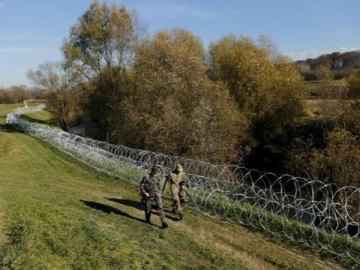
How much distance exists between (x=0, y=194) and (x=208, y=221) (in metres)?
7.31

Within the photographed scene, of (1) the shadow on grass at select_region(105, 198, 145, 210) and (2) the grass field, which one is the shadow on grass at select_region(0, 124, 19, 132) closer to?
(2) the grass field

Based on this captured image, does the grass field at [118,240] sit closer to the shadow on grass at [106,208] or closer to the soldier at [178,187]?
the shadow on grass at [106,208]

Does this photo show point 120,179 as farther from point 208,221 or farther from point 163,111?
point 163,111

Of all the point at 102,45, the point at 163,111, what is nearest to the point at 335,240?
the point at 163,111

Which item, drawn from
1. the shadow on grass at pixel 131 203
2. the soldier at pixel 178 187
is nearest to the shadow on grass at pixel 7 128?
the shadow on grass at pixel 131 203

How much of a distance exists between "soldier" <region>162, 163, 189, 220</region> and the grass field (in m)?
0.44

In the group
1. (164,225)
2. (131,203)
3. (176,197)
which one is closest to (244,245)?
(164,225)

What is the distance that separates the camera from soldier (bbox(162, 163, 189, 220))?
1260 centimetres

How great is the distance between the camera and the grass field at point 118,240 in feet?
28.2

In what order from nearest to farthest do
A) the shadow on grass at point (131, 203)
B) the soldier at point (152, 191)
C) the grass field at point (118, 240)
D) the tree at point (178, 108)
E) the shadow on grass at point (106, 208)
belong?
the grass field at point (118, 240), the soldier at point (152, 191), the shadow on grass at point (106, 208), the shadow on grass at point (131, 203), the tree at point (178, 108)

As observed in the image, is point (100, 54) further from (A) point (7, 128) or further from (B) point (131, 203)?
(B) point (131, 203)

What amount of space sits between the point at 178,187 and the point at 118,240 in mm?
3316

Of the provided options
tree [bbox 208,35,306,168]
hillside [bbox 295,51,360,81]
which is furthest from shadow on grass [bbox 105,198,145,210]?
hillside [bbox 295,51,360,81]

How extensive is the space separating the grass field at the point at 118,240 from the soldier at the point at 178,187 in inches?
17.5
